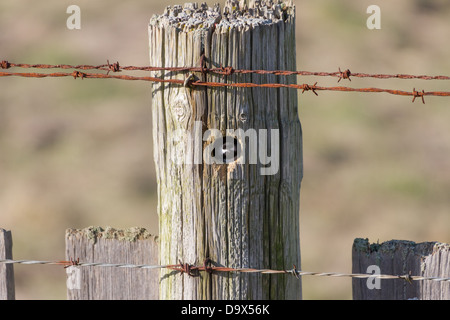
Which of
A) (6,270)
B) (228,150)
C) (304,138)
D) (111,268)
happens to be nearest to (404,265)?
(228,150)

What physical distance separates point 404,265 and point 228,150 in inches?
33.7

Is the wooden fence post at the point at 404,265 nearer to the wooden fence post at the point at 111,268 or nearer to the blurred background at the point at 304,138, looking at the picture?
the wooden fence post at the point at 111,268

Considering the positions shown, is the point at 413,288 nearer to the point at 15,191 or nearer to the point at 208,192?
the point at 208,192

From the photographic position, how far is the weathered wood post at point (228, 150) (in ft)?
8.22

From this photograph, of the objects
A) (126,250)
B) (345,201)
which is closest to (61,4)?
(345,201)

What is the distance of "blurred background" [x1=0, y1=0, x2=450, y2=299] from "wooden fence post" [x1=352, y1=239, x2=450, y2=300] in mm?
3444

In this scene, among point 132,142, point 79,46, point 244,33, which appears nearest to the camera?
point 244,33

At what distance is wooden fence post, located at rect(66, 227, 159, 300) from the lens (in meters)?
2.91

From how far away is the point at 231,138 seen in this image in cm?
253

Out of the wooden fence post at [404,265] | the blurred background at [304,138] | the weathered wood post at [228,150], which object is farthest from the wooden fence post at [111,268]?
the blurred background at [304,138]

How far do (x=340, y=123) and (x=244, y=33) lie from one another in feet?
20.3

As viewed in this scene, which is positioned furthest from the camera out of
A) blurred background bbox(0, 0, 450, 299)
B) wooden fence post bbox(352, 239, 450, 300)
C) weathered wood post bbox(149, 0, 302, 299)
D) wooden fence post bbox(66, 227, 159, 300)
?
blurred background bbox(0, 0, 450, 299)

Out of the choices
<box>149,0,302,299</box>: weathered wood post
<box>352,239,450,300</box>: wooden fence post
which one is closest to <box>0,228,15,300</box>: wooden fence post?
<box>149,0,302,299</box>: weathered wood post

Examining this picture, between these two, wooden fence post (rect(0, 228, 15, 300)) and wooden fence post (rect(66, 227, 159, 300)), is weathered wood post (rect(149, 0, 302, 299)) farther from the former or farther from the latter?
wooden fence post (rect(0, 228, 15, 300))
